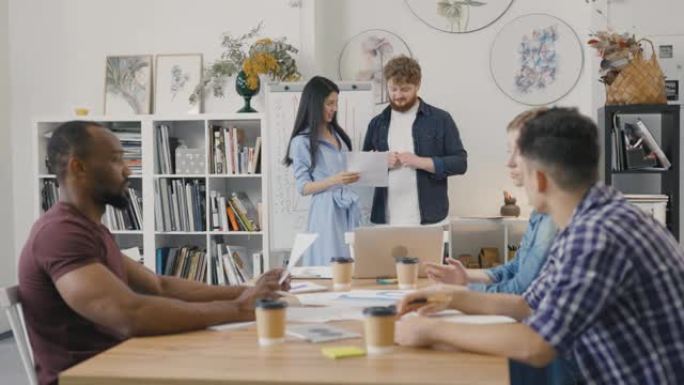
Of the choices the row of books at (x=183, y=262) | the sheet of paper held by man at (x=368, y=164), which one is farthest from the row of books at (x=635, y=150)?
the row of books at (x=183, y=262)

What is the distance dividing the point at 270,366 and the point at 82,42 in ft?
15.2

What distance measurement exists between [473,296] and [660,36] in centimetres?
348

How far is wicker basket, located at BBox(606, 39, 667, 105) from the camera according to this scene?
4.52m

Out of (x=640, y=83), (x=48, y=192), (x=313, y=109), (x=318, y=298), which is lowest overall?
(x=318, y=298)

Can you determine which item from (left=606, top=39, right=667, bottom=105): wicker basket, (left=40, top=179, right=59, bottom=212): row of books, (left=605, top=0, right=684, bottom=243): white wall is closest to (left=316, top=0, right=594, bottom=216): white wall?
(left=605, top=0, right=684, bottom=243): white wall

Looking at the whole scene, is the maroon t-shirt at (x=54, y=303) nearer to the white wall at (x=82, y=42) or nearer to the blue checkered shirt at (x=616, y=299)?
the blue checkered shirt at (x=616, y=299)

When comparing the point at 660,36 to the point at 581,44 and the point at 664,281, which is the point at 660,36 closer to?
the point at 581,44

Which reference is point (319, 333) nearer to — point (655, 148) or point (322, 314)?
point (322, 314)

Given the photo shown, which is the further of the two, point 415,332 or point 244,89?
point 244,89

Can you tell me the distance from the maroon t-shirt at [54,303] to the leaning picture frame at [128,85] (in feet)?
11.7

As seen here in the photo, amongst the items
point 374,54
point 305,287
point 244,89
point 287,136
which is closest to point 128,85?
point 244,89

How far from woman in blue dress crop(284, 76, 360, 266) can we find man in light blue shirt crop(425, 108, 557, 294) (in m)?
1.50

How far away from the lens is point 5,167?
5.61 meters

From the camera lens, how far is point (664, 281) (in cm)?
156
